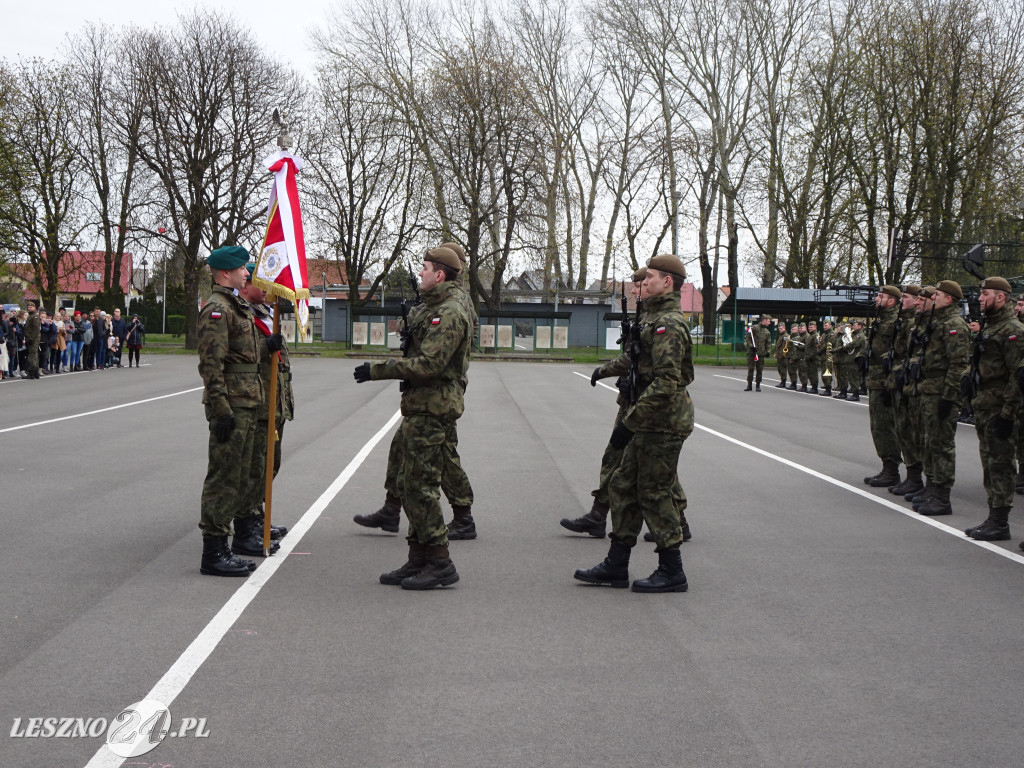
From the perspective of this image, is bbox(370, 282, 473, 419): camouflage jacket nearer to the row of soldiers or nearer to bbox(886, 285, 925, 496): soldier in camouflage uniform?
bbox(886, 285, 925, 496): soldier in camouflage uniform

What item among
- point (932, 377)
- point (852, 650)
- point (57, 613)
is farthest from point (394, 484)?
point (932, 377)

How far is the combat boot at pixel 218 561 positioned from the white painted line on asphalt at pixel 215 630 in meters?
0.09

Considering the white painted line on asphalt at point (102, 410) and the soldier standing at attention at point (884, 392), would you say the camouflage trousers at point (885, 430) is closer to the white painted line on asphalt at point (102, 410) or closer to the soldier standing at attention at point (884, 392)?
the soldier standing at attention at point (884, 392)

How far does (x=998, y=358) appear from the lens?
8.16 m

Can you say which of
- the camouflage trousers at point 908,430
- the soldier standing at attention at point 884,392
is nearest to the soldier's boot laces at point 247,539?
the camouflage trousers at point 908,430

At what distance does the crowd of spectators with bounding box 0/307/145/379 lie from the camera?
84.8 feet

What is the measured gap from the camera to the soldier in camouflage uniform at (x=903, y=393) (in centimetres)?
995

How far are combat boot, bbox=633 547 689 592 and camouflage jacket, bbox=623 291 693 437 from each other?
0.73 m

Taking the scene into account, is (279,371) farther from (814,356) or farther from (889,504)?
(814,356)

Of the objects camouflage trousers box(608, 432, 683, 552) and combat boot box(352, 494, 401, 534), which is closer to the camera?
camouflage trousers box(608, 432, 683, 552)

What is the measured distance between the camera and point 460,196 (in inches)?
1951

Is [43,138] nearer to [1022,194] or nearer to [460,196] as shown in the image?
[460,196]

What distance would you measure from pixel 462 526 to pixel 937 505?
437 cm

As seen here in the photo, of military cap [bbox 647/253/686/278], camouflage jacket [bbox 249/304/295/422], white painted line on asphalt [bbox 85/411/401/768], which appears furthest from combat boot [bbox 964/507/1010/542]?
camouflage jacket [bbox 249/304/295/422]
